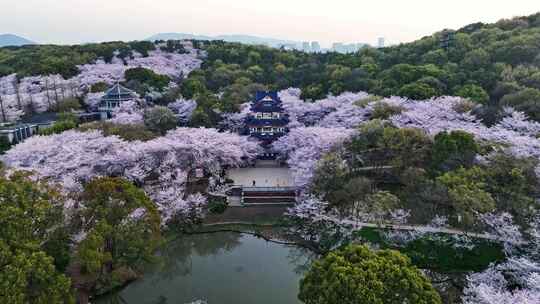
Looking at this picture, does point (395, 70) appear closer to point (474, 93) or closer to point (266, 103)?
point (474, 93)

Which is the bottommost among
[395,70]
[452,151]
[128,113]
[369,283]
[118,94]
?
[369,283]

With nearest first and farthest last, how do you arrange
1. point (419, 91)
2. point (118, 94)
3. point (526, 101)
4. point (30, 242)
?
point (30, 242), point (526, 101), point (419, 91), point (118, 94)

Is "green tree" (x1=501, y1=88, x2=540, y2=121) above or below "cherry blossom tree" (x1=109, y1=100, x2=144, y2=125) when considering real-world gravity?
above

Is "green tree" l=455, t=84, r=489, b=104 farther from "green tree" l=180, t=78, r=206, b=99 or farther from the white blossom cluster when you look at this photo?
the white blossom cluster

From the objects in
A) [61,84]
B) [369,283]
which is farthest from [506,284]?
[61,84]

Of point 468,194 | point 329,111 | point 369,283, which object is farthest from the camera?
point 329,111

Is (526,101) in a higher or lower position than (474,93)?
lower

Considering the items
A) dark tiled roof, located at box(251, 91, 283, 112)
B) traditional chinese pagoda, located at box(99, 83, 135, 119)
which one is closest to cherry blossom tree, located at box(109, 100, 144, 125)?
traditional chinese pagoda, located at box(99, 83, 135, 119)
